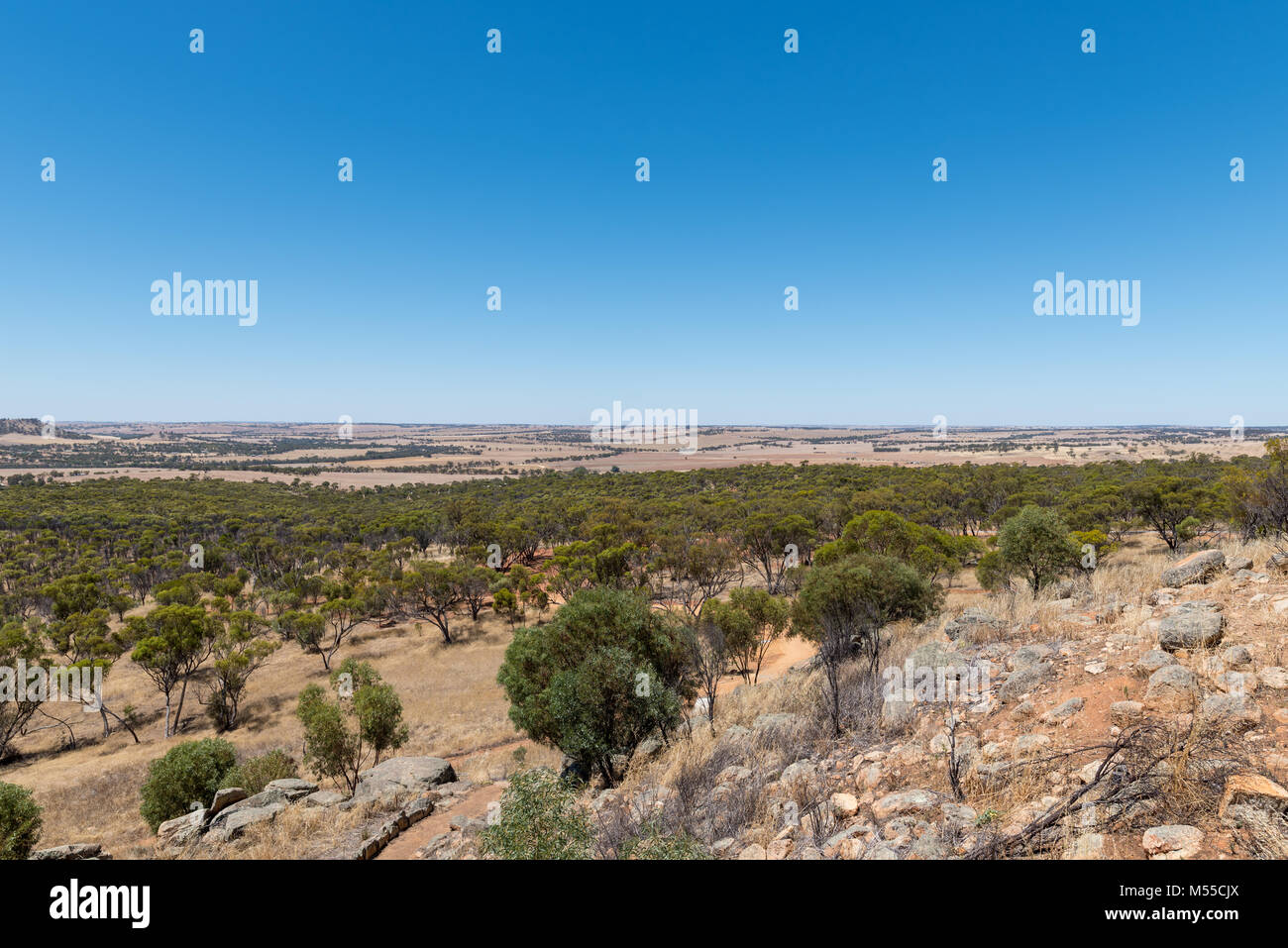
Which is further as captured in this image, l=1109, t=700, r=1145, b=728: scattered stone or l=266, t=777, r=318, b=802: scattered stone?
l=266, t=777, r=318, b=802: scattered stone

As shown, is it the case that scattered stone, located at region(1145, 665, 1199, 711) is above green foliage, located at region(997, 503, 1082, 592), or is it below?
above

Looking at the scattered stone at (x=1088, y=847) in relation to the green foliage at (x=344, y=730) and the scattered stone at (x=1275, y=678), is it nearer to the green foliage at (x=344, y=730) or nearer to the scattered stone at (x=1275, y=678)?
the scattered stone at (x=1275, y=678)

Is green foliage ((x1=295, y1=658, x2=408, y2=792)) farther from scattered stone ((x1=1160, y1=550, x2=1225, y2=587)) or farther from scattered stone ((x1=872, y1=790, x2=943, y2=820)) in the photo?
scattered stone ((x1=1160, y1=550, x2=1225, y2=587))

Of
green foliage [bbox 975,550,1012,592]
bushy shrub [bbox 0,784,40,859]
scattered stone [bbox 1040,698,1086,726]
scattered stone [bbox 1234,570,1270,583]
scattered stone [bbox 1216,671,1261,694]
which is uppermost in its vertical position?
scattered stone [bbox 1234,570,1270,583]

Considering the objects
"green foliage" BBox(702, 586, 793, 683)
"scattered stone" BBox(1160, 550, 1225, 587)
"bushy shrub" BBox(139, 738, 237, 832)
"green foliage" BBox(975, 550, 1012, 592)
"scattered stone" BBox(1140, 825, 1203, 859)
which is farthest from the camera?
"green foliage" BBox(975, 550, 1012, 592)

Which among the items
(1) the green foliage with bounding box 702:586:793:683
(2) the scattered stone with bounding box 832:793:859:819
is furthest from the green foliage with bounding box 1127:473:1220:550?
(2) the scattered stone with bounding box 832:793:859:819

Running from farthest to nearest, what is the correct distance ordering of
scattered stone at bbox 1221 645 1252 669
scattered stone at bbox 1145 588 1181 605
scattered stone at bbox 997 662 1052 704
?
scattered stone at bbox 1145 588 1181 605 < scattered stone at bbox 997 662 1052 704 < scattered stone at bbox 1221 645 1252 669

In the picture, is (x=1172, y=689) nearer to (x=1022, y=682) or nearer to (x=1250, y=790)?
(x=1022, y=682)
